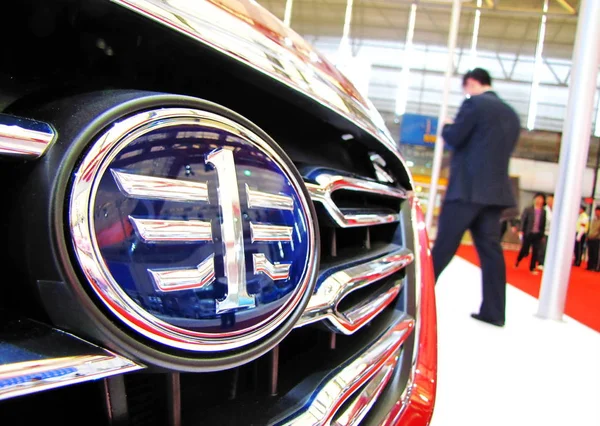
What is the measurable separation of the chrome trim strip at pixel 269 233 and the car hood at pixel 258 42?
18 centimetres

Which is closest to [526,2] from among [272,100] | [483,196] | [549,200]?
[549,200]

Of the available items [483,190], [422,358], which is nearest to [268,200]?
[422,358]

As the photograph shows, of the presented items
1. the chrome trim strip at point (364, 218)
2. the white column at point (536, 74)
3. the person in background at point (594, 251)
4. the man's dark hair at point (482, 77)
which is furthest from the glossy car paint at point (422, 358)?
the white column at point (536, 74)

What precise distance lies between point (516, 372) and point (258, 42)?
1.76m

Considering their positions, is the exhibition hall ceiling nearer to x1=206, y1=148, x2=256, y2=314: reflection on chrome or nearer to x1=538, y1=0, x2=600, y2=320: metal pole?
x1=538, y1=0, x2=600, y2=320: metal pole

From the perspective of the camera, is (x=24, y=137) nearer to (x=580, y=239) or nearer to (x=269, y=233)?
(x=269, y=233)

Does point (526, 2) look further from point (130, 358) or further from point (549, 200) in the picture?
point (130, 358)

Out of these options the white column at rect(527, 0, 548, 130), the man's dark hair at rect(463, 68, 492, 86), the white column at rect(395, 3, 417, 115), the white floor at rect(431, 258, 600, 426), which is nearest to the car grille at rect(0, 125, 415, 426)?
the white floor at rect(431, 258, 600, 426)

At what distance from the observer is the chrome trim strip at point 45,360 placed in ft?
0.90

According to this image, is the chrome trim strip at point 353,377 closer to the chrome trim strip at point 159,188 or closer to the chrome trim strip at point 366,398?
the chrome trim strip at point 366,398

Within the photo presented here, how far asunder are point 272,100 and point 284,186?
238 millimetres

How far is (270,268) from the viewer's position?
0.43 m

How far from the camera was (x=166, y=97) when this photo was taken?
370 mm

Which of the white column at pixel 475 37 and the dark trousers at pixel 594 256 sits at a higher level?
the white column at pixel 475 37
